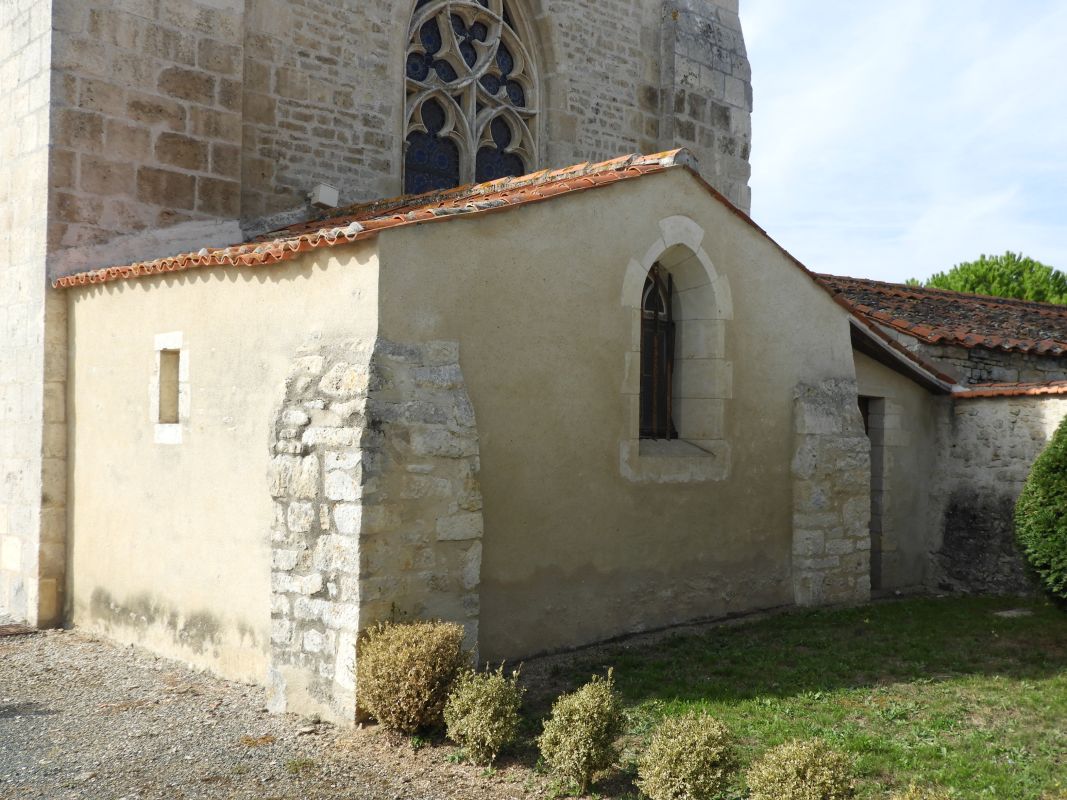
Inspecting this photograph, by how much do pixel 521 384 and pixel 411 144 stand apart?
4.95 metres

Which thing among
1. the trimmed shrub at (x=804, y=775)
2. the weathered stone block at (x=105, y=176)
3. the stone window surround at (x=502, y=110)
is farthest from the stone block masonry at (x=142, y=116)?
the trimmed shrub at (x=804, y=775)

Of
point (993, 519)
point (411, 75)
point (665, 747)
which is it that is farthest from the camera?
point (411, 75)

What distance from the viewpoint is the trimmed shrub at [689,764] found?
455cm

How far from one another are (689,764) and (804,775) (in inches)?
20.1

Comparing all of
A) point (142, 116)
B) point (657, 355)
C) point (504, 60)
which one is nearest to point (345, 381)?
point (657, 355)

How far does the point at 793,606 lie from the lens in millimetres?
8945

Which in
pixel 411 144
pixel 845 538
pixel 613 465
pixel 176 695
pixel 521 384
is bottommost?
pixel 176 695

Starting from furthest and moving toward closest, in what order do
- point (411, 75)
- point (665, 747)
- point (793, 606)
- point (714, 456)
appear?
point (411, 75), point (793, 606), point (714, 456), point (665, 747)

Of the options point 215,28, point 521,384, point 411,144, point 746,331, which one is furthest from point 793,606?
point 215,28

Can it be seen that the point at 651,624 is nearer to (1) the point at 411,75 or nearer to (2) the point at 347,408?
(2) the point at 347,408

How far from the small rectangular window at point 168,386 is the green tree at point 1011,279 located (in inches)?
727

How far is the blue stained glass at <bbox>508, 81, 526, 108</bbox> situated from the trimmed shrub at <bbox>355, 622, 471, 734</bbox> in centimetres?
759

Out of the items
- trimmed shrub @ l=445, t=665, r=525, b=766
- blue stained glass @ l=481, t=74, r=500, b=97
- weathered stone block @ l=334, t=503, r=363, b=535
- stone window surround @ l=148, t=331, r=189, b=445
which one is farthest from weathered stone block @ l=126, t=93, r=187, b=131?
trimmed shrub @ l=445, t=665, r=525, b=766

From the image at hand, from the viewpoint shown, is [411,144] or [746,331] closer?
[746,331]
